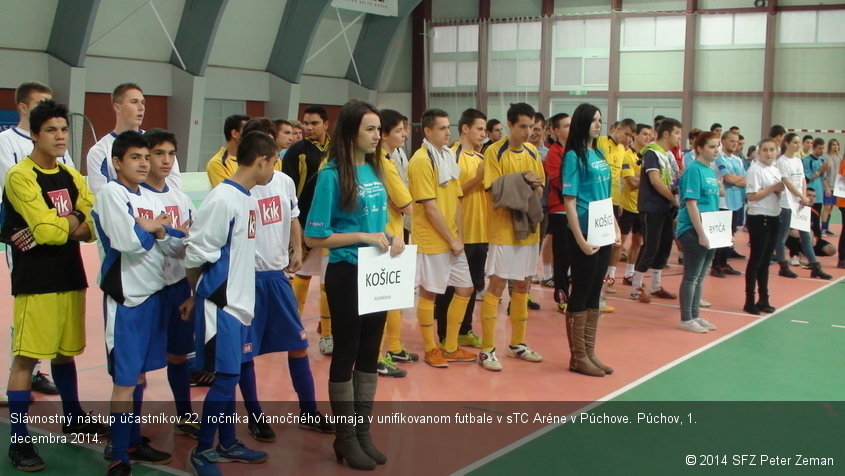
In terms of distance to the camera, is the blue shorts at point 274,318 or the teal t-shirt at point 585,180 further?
the teal t-shirt at point 585,180

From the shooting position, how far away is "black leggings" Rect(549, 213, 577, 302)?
5840mm

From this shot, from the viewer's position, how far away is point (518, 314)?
19.2 feet

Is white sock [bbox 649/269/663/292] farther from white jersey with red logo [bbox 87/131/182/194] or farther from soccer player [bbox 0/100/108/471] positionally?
soccer player [bbox 0/100/108/471]

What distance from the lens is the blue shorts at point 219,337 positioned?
368cm

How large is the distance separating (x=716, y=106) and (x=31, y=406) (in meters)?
19.2

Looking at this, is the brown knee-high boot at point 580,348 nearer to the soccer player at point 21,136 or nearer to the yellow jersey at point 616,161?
the soccer player at point 21,136

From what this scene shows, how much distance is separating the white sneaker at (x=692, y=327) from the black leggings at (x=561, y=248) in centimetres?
109

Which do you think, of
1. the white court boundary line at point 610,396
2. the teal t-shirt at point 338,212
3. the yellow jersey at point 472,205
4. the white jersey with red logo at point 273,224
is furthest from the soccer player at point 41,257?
the yellow jersey at point 472,205

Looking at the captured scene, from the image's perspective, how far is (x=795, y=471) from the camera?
156 inches

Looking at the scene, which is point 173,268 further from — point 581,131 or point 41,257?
point 581,131

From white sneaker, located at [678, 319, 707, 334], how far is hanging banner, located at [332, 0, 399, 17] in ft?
50.3

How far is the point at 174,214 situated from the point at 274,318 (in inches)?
29.4

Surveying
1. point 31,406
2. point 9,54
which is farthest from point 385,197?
point 9,54

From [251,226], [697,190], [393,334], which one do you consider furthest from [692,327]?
[251,226]
